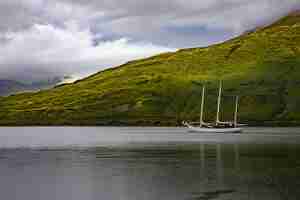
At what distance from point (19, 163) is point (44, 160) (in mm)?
4811

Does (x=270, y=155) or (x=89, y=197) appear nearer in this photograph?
(x=89, y=197)

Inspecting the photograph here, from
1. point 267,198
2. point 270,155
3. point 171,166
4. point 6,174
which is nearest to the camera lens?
point 267,198

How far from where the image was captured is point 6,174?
57.3m

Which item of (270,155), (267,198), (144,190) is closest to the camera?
(267,198)

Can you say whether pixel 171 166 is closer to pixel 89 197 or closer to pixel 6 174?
pixel 6 174

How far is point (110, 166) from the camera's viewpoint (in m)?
64.7

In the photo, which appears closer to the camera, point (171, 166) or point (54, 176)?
point (54, 176)

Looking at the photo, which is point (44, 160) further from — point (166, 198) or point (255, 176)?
point (166, 198)

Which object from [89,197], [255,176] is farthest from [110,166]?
[89,197]

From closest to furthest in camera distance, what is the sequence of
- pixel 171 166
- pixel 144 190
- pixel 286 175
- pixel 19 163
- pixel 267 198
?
pixel 267 198
pixel 144 190
pixel 286 175
pixel 171 166
pixel 19 163

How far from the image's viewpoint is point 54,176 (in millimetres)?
55312

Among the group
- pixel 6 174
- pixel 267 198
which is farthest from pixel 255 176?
pixel 6 174

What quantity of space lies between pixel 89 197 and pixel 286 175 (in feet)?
66.7

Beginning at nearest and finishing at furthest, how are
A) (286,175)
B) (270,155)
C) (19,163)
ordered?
(286,175) → (19,163) → (270,155)
